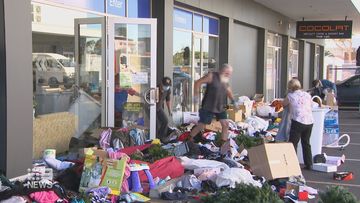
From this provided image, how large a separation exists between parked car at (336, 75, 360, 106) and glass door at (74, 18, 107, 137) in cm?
1592

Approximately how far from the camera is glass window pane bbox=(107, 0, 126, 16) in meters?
10.5

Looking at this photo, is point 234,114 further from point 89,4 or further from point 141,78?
point 89,4

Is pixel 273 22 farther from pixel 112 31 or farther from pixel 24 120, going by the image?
pixel 24 120

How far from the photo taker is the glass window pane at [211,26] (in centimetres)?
1530

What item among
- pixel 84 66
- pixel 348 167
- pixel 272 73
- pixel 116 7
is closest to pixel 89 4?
pixel 116 7

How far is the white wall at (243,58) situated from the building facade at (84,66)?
2.58m

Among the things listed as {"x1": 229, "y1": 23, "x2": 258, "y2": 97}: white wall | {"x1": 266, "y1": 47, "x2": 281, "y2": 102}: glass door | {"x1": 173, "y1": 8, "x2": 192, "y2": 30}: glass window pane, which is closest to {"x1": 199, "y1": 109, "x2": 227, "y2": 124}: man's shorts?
{"x1": 173, "y1": 8, "x2": 192, "y2": 30}: glass window pane

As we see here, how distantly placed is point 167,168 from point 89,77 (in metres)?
3.35

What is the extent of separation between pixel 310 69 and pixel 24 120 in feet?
88.3

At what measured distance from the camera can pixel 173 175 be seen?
7.29m

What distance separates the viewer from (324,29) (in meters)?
24.2

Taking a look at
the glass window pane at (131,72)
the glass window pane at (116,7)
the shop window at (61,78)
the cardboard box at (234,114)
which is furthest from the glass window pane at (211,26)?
the shop window at (61,78)

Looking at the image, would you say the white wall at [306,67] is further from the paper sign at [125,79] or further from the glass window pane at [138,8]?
the paper sign at [125,79]

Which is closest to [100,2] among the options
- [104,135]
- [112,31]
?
[112,31]
